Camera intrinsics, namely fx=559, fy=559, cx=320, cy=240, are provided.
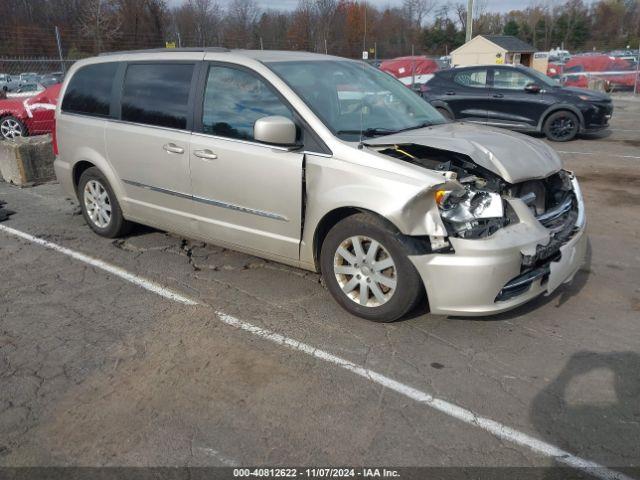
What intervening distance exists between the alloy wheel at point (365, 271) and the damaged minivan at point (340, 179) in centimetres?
1

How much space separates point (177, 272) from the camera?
5.00 m

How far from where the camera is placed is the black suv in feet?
39.1

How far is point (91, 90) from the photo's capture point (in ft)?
18.4

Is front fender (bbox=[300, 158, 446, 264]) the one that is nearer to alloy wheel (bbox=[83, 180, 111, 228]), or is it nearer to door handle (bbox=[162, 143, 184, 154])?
door handle (bbox=[162, 143, 184, 154])

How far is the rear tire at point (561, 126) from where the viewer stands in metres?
12.0

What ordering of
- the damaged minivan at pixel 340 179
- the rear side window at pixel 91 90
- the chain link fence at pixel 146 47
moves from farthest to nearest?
the chain link fence at pixel 146 47
the rear side window at pixel 91 90
the damaged minivan at pixel 340 179

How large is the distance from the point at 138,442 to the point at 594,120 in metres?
11.9

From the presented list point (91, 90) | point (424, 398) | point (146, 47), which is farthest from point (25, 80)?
point (424, 398)

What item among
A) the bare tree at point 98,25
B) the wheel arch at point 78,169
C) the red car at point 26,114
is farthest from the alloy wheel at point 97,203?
the bare tree at point 98,25

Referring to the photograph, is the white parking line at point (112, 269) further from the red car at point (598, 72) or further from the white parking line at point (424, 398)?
the red car at point (598, 72)

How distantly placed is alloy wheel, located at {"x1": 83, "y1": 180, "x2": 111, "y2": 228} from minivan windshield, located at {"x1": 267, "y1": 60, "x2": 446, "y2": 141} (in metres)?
2.47

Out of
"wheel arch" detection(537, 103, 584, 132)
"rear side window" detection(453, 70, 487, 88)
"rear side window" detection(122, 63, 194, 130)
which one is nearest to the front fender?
"rear side window" detection(122, 63, 194, 130)

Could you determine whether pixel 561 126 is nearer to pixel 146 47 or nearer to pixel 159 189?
pixel 159 189

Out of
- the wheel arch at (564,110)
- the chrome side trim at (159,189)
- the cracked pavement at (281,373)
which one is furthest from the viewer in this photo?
the wheel arch at (564,110)
